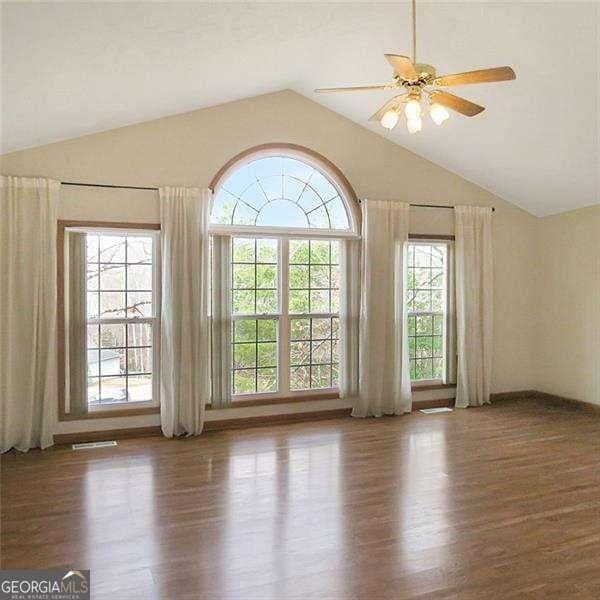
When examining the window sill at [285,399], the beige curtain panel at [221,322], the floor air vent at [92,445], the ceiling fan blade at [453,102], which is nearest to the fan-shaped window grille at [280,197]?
the beige curtain panel at [221,322]

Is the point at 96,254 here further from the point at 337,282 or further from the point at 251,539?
the point at 251,539

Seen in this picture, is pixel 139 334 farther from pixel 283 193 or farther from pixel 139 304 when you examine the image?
pixel 283 193

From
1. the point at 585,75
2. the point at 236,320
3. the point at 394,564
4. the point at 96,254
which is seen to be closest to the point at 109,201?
the point at 96,254

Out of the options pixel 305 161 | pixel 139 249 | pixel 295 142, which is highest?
pixel 295 142

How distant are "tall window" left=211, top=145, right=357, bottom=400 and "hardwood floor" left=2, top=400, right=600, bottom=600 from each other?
0.79 m

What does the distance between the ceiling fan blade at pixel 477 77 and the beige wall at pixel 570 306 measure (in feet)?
12.4

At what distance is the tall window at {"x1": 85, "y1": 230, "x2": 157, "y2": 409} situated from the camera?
4703mm

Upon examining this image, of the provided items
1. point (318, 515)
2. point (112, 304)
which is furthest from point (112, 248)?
point (318, 515)

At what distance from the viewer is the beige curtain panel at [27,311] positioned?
4.22 m

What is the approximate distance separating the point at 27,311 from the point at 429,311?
4.40m

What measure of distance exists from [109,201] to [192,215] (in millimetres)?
788

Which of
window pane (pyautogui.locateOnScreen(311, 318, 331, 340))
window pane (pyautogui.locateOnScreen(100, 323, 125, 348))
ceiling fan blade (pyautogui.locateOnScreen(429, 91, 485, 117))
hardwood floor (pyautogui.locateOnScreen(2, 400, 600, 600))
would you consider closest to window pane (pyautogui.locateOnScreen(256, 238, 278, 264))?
window pane (pyautogui.locateOnScreen(311, 318, 331, 340))

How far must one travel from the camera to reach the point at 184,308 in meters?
4.72

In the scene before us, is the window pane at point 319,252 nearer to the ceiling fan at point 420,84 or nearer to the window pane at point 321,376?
the window pane at point 321,376
